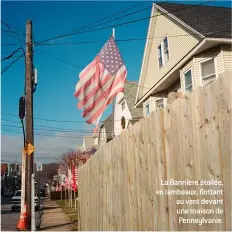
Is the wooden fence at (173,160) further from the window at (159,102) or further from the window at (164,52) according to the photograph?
the window at (159,102)

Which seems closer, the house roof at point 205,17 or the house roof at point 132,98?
the house roof at point 205,17

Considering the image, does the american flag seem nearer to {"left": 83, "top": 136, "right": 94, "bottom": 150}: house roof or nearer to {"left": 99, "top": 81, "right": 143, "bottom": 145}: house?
{"left": 99, "top": 81, "right": 143, "bottom": 145}: house

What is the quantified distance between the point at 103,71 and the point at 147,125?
243 inches

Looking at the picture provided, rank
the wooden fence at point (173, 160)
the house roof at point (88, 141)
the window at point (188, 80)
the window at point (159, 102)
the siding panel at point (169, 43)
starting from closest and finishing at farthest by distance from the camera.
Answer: the wooden fence at point (173, 160), the window at point (188, 80), the siding panel at point (169, 43), the window at point (159, 102), the house roof at point (88, 141)

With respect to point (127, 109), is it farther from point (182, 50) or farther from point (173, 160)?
Answer: point (173, 160)

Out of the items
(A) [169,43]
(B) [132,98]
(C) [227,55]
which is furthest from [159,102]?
(B) [132,98]

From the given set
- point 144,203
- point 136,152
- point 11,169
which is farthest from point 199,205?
point 11,169

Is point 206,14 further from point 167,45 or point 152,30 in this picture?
point 152,30

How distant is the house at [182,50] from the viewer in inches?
519

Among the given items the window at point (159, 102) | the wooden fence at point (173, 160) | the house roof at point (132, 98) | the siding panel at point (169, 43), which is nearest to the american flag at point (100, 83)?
the wooden fence at point (173, 160)

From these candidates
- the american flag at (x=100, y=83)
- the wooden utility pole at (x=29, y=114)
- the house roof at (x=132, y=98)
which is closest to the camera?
the american flag at (x=100, y=83)

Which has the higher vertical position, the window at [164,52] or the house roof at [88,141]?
the window at [164,52]

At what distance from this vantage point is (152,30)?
1883 centimetres

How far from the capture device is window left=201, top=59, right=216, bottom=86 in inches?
534
